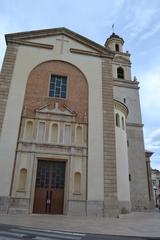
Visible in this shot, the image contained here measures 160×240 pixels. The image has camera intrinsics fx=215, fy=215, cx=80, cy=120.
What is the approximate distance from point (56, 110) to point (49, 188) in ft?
18.2

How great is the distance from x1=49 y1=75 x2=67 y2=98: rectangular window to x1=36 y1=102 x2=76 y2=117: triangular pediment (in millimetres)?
1123

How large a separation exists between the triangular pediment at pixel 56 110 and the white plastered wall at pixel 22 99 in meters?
1.43

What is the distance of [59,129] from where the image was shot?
50.9ft

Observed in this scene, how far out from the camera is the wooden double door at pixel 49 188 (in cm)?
1380

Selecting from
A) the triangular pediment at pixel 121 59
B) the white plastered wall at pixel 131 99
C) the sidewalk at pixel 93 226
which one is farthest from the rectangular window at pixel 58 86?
the triangular pediment at pixel 121 59

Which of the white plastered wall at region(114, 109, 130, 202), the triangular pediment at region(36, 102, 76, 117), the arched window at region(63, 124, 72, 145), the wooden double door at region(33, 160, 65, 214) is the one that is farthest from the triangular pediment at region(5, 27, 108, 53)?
the wooden double door at region(33, 160, 65, 214)

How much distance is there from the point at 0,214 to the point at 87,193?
5354 mm

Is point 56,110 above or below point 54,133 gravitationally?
above

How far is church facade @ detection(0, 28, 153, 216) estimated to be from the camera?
13.8 m

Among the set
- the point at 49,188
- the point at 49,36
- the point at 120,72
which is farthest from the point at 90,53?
the point at 120,72

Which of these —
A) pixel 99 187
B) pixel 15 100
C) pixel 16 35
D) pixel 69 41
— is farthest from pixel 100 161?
pixel 16 35

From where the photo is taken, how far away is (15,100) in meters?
15.7

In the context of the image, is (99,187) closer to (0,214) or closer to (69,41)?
(0,214)

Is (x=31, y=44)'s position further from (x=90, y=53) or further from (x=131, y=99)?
(x=131, y=99)
